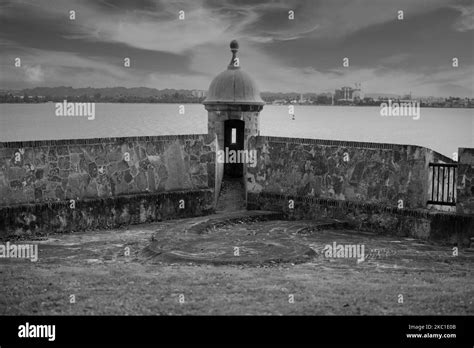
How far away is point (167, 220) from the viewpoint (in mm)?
16484

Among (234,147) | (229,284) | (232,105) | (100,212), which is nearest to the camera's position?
(229,284)

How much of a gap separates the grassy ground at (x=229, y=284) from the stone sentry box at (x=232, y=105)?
5.05 meters

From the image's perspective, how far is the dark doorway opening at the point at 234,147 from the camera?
1819 cm

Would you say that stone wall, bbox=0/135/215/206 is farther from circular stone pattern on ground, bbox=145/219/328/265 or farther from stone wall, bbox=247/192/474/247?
circular stone pattern on ground, bbox=145/219/328/265

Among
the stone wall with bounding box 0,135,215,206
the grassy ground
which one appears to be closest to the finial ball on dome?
the stone wall with bounding box 0,135,215,206

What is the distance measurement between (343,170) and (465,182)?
2890 millimetres

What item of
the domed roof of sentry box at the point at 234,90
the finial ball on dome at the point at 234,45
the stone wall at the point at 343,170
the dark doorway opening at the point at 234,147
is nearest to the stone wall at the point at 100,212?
the dark doorway opening at the point at 234,147

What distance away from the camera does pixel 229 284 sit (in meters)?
9.53

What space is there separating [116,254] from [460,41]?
72830mm

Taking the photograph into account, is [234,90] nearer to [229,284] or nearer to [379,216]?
[379,216]

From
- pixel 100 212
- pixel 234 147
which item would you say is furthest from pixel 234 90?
pixel 100 212

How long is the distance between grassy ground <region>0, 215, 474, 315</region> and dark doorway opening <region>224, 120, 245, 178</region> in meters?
5.23

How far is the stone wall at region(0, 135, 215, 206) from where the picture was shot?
14.4 meters

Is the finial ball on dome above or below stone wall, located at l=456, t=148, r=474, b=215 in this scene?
above
